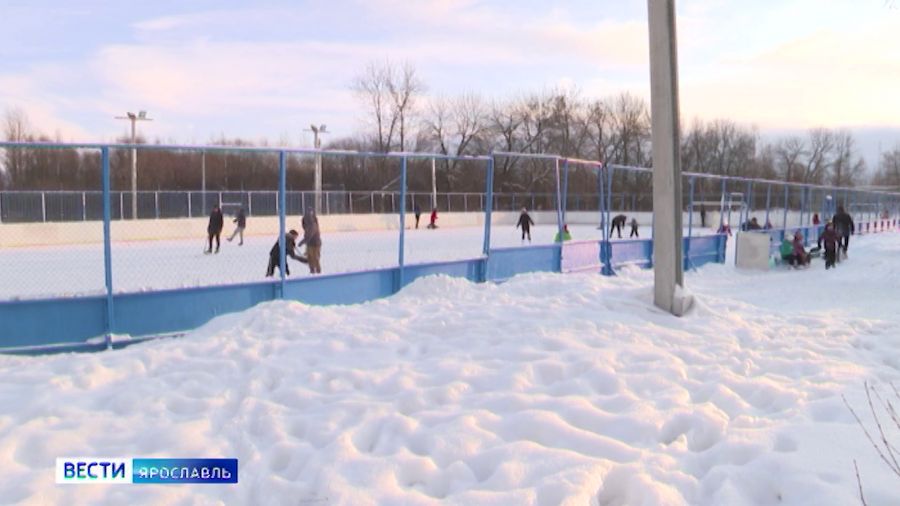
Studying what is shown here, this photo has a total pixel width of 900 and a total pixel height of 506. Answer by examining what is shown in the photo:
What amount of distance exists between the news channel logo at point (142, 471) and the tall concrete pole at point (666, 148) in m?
5.30

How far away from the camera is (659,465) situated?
378 centimetres

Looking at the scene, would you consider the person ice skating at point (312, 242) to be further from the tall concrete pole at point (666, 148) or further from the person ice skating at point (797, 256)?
the person ice skating at point (797, 256)

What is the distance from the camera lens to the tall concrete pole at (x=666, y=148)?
7.69 meters

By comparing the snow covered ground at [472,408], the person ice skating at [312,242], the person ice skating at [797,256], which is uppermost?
the person ice skating at [312,242]

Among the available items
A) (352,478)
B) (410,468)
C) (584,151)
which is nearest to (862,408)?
(410,468)

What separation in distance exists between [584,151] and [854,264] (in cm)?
4483

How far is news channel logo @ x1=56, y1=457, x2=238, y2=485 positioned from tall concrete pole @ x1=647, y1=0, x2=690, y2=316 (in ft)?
17.4

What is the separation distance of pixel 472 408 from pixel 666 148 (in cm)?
452

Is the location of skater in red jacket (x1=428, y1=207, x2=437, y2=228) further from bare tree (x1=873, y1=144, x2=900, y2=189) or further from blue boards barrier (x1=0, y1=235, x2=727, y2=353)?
bare tree (x1=873, y1=144, x2=900, y2=189)

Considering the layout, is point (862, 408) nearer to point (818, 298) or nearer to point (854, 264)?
point (818, 298)

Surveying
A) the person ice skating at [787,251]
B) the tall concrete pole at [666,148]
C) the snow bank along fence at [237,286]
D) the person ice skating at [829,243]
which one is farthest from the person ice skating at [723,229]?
the tall concrete pole at [666,148]

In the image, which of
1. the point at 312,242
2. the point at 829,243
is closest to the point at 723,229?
the point at 829,243

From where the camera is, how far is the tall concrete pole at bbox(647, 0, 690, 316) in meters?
7.69

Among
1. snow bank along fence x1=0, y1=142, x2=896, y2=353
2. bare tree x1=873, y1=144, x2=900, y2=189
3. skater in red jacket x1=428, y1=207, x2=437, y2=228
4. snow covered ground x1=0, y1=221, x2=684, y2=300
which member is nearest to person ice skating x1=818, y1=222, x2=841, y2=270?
snow bank along fence x1=0, y1=142, x2=896, y2=353
